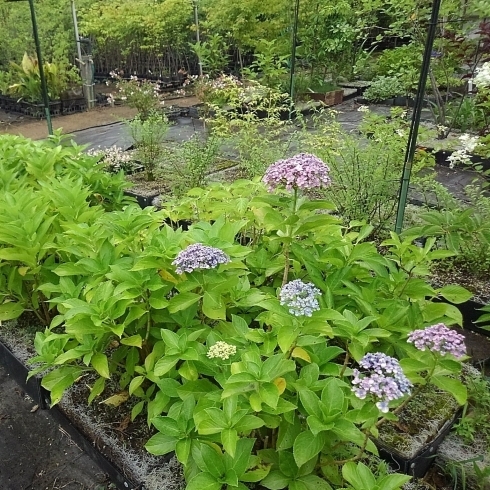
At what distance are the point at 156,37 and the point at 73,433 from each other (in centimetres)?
953

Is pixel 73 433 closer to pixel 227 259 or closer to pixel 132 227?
pixel 132 227

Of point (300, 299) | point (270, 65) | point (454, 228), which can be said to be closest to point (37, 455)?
point (300, 299)

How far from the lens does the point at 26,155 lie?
9.47 ft

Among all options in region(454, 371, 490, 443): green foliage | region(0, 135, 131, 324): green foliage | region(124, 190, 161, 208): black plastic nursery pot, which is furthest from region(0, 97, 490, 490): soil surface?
region(124, 190, 161, 208): black plastic nursery pot

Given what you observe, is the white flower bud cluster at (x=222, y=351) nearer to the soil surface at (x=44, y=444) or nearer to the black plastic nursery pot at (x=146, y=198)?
the soil surface at (x=44, y=444)

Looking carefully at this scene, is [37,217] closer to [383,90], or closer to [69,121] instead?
Result: [69,121]

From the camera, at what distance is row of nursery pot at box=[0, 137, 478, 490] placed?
Answer: 1.20m

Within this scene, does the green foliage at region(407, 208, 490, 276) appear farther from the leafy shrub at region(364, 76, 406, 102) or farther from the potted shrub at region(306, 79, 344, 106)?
the potted shrub at region(306, 79, 344, 106)

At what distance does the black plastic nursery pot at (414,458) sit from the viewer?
1545mm

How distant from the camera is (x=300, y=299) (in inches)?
49.1

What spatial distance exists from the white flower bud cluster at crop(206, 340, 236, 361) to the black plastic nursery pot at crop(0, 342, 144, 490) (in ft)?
1.76

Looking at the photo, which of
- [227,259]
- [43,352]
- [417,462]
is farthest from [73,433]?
[417,462]

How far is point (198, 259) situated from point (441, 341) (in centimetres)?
66

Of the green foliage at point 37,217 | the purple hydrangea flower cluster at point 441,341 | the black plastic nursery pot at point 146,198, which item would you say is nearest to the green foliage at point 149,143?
the black plastic nursery pot at point 146,198
